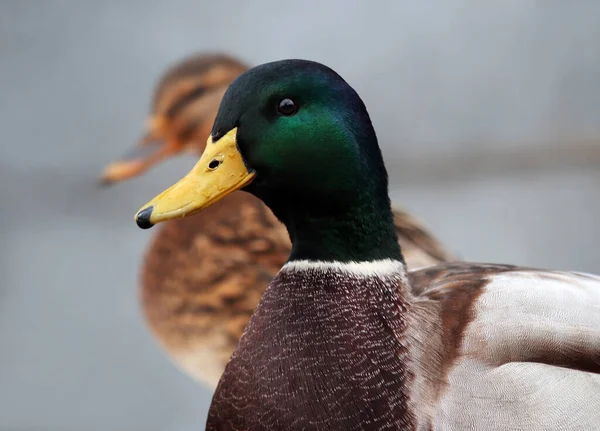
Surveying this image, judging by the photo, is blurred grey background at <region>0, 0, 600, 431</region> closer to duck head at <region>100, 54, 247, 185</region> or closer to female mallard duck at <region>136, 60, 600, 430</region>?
duck head at <region>100, 54, 247, 185</region>

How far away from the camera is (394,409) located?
0.90m

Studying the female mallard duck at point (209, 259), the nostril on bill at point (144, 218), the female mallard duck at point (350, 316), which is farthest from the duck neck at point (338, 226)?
the female mallard duck at point (209, 259)

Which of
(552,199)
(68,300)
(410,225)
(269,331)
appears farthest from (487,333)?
(552,199)

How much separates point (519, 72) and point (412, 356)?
2327 mm

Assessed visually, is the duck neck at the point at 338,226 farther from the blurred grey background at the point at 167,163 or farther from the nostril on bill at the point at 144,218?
the blurred grey background at the point at 167,163

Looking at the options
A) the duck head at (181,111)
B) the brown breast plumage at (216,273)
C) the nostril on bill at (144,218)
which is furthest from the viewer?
the duck head at (181,111)

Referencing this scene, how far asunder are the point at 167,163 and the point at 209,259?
4.37ft

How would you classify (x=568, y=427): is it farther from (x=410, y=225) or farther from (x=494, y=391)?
(x=410, y=225)

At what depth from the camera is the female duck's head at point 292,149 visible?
91 cm

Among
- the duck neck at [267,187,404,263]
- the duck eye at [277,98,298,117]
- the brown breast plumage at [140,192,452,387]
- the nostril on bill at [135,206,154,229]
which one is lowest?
the brown breast plumage at [140,192,452,387]

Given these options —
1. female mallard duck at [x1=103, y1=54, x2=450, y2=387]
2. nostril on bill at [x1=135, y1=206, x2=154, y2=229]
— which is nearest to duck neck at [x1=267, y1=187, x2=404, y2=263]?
nostril on bill at [x1=135, y1=206, x2=154, y2=229]

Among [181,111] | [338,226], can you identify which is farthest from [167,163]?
[338,226]

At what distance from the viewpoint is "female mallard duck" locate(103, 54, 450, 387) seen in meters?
1.63

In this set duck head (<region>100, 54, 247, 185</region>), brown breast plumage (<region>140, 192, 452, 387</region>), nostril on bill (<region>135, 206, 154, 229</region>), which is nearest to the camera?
nostril on bill (<region>135, 206, 154, 229</region>)
